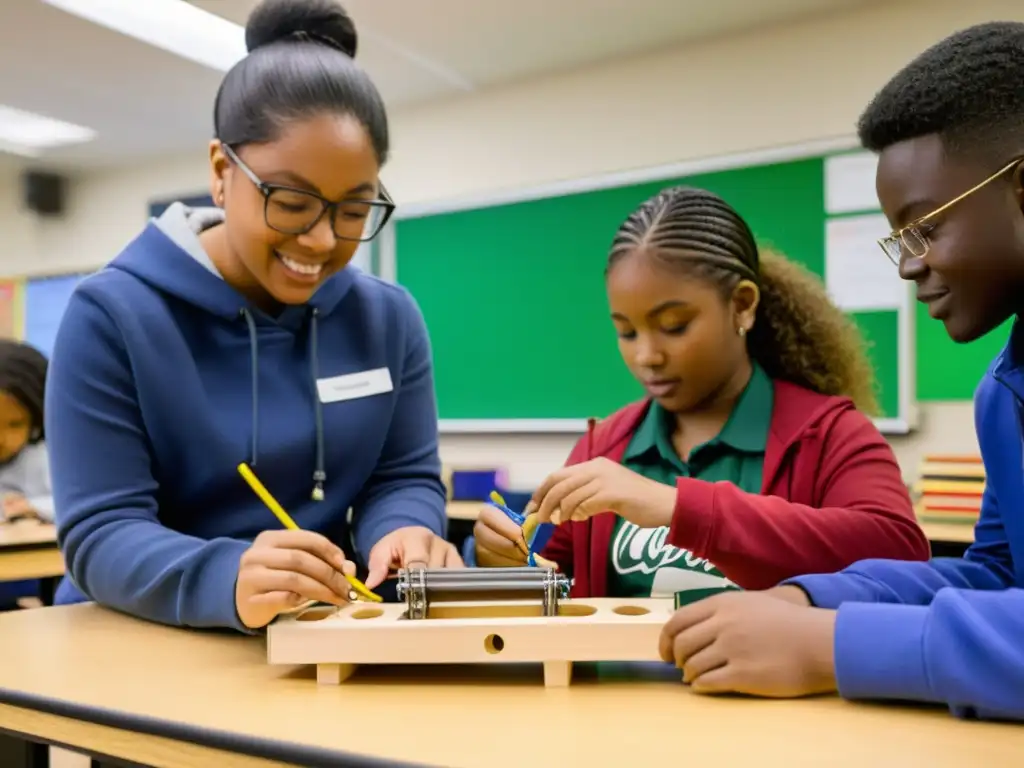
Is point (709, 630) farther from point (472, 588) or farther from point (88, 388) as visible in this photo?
point (88, 388)

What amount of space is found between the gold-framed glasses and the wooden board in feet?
1.43

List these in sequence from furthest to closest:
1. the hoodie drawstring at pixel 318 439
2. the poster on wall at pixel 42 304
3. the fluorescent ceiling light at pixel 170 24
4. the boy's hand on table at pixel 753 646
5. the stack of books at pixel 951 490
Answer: the poster on wall at pixel 42 304 → the fluorescent ceiling light at pixel 170 24 → the stack of books at pixel 951 490 → the hoodie drawstring at pixel 318 439 → the boy's hand on table at pixel 753 646

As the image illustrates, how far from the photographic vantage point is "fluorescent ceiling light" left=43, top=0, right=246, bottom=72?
10.9 ft

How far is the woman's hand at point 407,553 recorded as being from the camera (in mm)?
1099

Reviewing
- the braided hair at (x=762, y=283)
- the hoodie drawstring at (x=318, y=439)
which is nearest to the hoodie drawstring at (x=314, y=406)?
the hoodie drawstring at (x=318, y=439)

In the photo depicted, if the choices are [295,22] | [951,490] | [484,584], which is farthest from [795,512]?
[951,490]

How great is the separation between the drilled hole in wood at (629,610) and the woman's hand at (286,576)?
28 cm

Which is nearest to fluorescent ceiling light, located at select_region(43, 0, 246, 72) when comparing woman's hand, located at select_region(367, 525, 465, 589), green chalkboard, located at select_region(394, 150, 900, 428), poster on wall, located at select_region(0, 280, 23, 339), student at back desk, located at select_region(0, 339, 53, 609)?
green chalkboard, located at select_region(394, 150, 900, 428)

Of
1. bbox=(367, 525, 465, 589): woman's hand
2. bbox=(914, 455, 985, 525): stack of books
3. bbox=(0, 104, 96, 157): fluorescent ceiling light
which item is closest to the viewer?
bbox=(367, 525, 465, 589): woman's hand

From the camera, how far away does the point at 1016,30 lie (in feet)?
2.78

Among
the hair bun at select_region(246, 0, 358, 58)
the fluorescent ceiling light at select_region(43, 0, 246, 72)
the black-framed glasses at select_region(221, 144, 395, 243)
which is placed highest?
the fluorescent ceiling light at select_region(43, 0, 246, 72)

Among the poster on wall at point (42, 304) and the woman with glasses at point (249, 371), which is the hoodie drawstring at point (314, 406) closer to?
the woman with glasses at point (249, 371)

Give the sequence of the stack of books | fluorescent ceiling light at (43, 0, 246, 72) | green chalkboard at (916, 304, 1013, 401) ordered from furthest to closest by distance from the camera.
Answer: fluorescent ceiling light at (43, 0, 246, 72) → green chalkboard at (916, 304, 1013, 401) → the stack of books

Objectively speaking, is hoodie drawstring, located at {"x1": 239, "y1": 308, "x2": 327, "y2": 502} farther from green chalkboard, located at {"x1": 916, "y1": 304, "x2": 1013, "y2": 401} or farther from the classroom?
green chalkboard, located at {"x1": 916, "y1": 304, "x2": 1013, "y2": 401}
